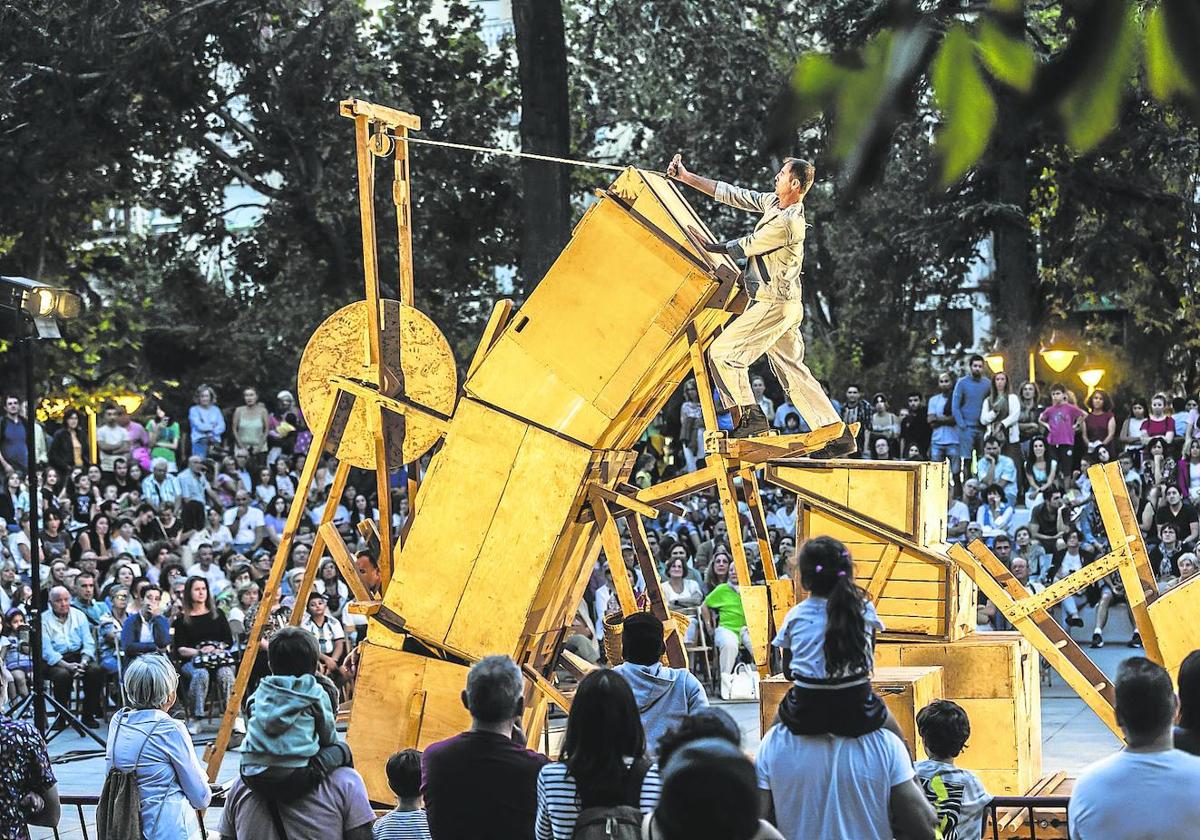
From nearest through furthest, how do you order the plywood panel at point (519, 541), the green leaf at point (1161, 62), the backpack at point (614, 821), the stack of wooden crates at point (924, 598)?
the green leaf at point (1161, 62) → the backpack at point (614, 821) → the plywood panel at point (519, 541) → the stack of wooden crates at point (924, 598)

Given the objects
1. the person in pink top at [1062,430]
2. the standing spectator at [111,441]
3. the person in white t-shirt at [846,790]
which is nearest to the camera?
the person in white t-shirt at [846,790]

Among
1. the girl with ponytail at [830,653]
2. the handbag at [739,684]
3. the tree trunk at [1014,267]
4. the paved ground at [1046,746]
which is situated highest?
the tree trunk at [1014,267]

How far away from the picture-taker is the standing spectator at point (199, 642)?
15516 mm

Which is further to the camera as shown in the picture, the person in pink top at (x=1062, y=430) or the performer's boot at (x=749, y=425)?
the person in pink top at (x=1062, y=430)

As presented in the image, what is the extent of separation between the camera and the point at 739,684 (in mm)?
16406

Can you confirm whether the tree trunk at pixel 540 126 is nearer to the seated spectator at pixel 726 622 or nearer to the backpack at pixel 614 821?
the seated spectator at pixel 726 622

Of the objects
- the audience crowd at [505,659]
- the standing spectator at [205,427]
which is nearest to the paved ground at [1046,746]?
the audience crowd at [505,659]

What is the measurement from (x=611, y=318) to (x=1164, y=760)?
225 inches

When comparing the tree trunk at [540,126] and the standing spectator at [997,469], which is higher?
the tree trunk at [540,126]

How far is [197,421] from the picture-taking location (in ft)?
72.3

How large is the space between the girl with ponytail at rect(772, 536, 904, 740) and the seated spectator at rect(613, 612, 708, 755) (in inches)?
45.4

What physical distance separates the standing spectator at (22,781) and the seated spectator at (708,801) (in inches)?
119

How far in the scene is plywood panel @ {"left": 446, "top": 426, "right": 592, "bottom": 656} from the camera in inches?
390

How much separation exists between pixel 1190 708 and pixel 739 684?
458 inches
